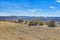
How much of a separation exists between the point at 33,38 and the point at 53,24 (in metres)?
8.09

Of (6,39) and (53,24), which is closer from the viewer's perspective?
(6,39)

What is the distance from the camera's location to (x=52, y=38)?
1209 centimetres

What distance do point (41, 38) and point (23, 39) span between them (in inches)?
52.6

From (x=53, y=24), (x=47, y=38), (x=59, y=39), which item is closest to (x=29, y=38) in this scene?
(x=47, y=38)

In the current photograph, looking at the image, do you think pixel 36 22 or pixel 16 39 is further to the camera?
pixel 36 22

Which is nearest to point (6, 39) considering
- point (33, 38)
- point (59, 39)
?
point (33, 38)

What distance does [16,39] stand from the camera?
1156cm

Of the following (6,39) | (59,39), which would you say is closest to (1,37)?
(6,39)

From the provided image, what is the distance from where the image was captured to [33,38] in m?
12.0

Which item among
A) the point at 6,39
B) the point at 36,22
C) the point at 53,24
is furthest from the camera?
the point at 36,22

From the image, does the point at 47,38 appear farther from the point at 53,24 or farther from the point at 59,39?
the point at 53,24

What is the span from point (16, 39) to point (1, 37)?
1.13 meters

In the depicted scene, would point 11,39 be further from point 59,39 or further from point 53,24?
point 53,24

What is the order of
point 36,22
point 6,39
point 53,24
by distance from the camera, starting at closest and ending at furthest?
point 6,39 → point 53,24 → point 36,22
